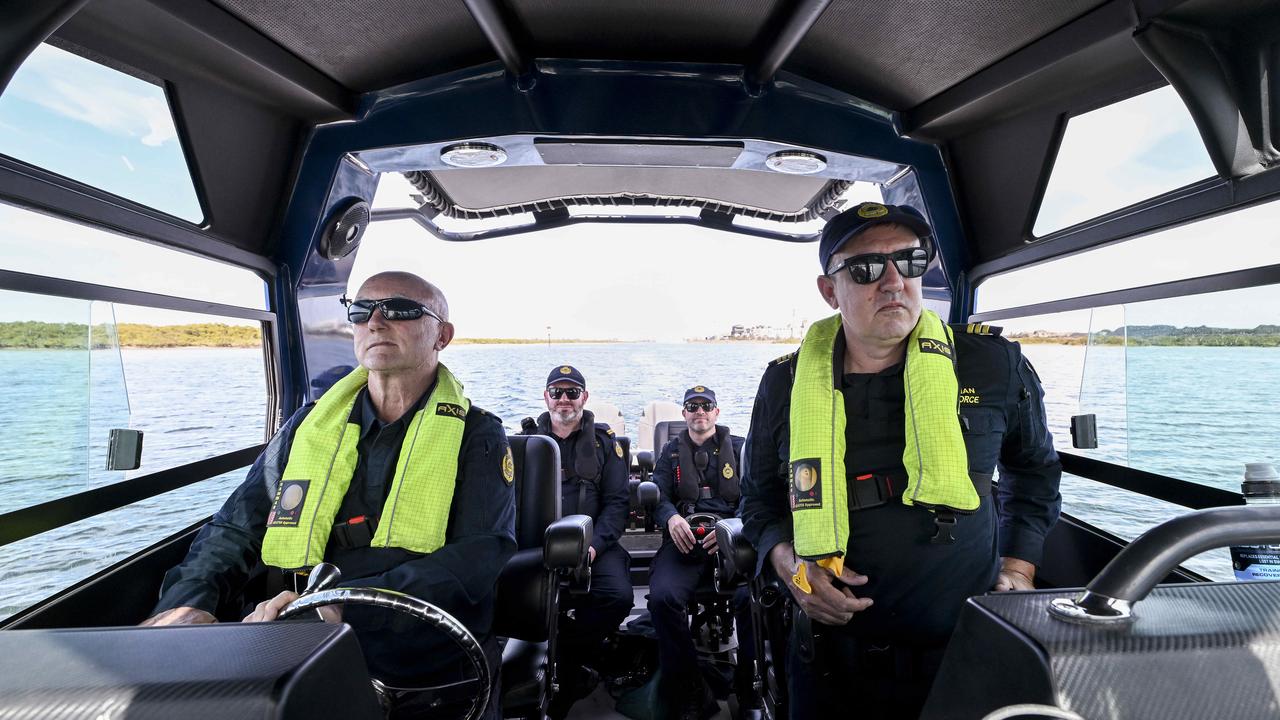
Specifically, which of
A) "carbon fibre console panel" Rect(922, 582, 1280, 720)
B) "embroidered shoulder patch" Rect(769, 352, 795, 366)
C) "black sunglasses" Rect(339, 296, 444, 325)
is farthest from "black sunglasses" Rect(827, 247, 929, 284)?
"black sunglasses" Rect(339, 296, 444, 325)

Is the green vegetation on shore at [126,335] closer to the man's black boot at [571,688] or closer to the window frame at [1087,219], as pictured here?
the man's black boot at [571,688]

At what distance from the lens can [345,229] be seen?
321 cm

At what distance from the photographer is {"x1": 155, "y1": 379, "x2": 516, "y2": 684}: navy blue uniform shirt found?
1.86 metres

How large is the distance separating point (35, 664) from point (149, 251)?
2.32m

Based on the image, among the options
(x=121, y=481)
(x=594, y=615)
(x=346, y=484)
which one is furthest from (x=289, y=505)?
(x=594, y=615)

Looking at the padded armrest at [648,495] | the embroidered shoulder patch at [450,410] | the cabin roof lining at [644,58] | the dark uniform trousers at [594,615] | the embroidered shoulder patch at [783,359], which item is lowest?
the dark uniform trousers at [594,615]

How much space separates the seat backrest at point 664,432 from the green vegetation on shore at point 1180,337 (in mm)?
3230

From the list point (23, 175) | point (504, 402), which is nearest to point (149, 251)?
point (23, 175)

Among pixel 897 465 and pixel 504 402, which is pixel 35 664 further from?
pixel 504 402

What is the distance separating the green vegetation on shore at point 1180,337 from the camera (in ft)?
6.52

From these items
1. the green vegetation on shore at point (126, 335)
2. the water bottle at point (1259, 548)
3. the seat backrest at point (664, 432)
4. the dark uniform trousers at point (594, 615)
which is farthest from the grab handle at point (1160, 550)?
the seat backrest at point (664, 432)

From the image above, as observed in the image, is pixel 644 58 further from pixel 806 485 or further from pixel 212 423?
pixel 212 423

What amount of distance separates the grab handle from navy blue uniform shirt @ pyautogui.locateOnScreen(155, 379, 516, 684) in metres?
1.67

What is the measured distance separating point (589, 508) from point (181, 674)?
12.3 ft
